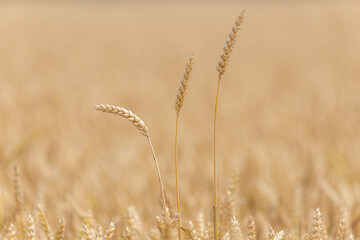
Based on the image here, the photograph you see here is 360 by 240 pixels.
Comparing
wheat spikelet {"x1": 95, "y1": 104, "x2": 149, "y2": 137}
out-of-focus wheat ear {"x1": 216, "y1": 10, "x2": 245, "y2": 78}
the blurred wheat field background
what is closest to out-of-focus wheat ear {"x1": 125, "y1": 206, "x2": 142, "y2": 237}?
the blurred wheat field background

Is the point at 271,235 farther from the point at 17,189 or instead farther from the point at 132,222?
the point at 17,189

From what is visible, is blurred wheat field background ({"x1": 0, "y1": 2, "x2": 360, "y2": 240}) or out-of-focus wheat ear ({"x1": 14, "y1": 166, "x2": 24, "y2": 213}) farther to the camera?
blurred wheat field background ({"x1": 0, "y1": 2, "x2": 360, "y2": 240})

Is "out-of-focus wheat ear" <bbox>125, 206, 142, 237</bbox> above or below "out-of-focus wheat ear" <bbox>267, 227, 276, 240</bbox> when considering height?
below

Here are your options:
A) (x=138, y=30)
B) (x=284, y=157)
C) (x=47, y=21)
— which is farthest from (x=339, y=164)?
(x=47, y=21)

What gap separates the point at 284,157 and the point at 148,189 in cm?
66

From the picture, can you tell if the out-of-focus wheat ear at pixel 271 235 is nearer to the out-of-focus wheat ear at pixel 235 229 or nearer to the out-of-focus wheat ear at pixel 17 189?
the out-of-focus wheat ear at pixel 235 229

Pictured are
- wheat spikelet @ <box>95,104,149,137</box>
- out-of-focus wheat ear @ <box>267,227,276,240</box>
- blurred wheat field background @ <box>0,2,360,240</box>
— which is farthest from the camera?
blurred wheat field background @ <box>0,2,360,240</box>

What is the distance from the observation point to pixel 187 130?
8.21 ft

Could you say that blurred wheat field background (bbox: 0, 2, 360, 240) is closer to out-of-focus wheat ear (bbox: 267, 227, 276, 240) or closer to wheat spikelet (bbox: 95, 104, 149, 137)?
out-of-focus wheat ear (bbox: 267, 227, 276, 240)

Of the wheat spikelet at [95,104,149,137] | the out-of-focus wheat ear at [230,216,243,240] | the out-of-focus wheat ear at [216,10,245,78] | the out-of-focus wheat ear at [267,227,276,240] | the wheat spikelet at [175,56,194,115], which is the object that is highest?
the out-of-focus wheat ear at [216,10,245,78]

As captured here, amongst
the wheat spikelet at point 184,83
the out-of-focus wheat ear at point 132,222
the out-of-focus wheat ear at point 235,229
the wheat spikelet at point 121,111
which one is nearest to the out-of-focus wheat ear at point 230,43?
the wheat spikelet at point 184,83

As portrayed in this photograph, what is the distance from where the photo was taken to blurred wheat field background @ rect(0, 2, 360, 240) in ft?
4.57

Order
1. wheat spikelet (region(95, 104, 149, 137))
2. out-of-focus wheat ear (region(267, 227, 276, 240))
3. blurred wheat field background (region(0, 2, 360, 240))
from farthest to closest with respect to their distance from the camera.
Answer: blurred wheat field background (region(0, 2, 360, 240))
out-of-focus wheat ear (region(267, 227, 276, 240))
wheat spikelet (region(95, 104, 149, 137))

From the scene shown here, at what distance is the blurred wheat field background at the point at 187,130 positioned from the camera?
4.57ft
